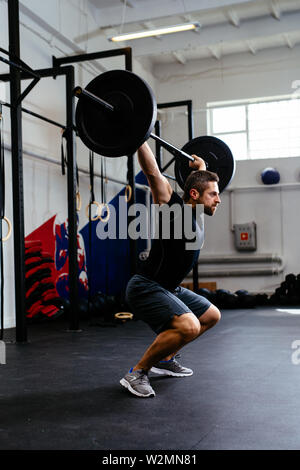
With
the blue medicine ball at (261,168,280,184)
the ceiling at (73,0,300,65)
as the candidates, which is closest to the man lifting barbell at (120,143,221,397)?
the ceiling at (73,0,300,65)

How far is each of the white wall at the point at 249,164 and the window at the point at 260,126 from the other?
0.15m

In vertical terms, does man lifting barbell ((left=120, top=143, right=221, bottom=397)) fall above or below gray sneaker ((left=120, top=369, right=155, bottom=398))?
above

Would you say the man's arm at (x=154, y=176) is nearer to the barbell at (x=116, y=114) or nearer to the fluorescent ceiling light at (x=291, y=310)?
the barbell at (x=116, y=114)

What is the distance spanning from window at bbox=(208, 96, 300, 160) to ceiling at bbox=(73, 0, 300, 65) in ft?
3.58

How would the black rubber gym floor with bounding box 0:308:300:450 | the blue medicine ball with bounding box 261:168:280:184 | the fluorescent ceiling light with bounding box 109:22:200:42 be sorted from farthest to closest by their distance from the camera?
the blue medicine ball with bounding box 261:168:280:184, the fluorescent ceiling light with bounding box 109:22:200:42, the black rubber gym floor with bounding box 0:308:300:450

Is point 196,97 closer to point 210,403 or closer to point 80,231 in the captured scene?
point 80,231

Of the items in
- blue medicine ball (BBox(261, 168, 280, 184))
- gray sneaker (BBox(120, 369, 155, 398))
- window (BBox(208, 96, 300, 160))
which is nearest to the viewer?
gray sneaker (BBox(120, 369, 155, 398))

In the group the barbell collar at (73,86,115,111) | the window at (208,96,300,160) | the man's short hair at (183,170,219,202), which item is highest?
the window at (208,96,300,160)

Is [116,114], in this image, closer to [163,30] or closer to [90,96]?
[90,96]

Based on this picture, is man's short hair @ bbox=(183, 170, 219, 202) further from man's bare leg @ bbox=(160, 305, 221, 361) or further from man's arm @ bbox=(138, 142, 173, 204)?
man's bare leg @ bbox=(160, 305, 221, 361)

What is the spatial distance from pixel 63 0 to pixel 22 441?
6.22 m

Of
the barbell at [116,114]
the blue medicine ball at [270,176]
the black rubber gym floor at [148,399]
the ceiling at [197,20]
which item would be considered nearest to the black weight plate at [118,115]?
the barbell at [116,114]

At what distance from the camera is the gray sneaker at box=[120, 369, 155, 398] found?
240cm

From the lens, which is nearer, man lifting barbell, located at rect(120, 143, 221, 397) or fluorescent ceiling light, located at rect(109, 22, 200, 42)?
man lifting barbell, located at rect(120, 143, 221, 397)
